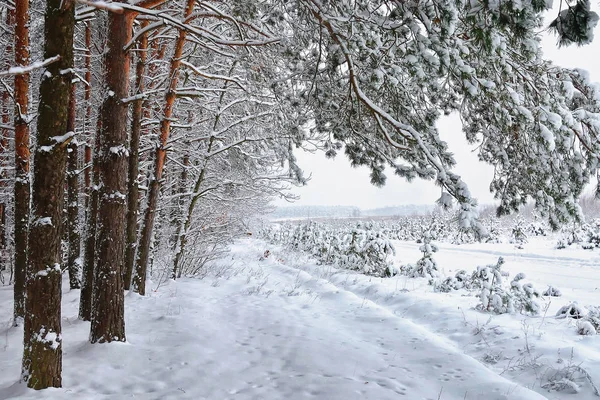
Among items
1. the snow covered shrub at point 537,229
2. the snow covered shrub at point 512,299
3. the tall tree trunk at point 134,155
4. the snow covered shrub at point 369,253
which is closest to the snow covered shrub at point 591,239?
the snow covered shrub at point 537,229

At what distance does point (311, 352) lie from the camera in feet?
14.1

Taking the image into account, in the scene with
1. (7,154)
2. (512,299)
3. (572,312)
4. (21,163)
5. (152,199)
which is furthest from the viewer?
(7,154)

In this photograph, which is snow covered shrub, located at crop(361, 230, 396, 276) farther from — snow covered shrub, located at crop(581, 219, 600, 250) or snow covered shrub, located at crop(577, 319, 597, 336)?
snow covered shrub, located at crop(581, 219, 600, 250)

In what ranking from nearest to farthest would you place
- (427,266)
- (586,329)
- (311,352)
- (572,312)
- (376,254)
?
(311,352), (586,329), (572,312), (427,266), (376,254)

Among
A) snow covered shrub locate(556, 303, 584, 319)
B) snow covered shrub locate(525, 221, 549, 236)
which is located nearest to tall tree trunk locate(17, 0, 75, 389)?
snow covered shrub locate(556, 303, 584, 319)

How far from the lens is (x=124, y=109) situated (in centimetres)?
441

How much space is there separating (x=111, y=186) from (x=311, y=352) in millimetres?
3036

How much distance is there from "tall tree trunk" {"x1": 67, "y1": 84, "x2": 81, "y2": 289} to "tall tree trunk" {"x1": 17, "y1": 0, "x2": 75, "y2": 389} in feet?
11.1

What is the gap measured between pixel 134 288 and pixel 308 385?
5.16 m

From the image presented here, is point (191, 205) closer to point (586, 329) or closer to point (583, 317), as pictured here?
point (586, 329)

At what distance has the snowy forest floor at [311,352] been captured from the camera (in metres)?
3.45

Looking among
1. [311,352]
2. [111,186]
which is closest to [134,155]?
[111,186]

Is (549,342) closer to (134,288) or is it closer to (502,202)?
(502,202)

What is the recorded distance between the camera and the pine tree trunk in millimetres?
4340
